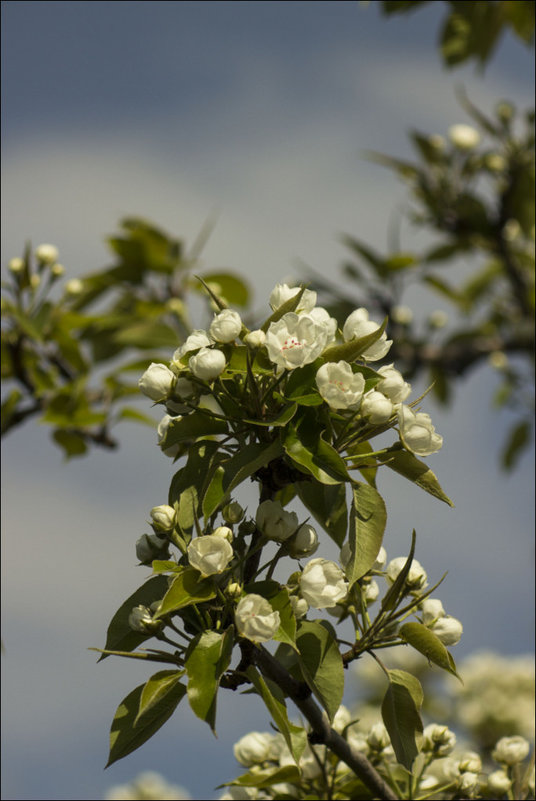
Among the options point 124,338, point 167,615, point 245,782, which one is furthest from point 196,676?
point 124,338

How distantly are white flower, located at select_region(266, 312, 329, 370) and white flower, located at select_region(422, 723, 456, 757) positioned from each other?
35.8 inches

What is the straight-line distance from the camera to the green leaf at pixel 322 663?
1341 mm

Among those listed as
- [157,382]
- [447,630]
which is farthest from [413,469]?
[157,382]

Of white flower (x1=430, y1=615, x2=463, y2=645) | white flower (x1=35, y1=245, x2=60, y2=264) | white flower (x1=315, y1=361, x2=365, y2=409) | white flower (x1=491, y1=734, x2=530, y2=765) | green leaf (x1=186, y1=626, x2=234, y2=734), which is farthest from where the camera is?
white flower (x1=35, y1=245, x2=60, y2=264)

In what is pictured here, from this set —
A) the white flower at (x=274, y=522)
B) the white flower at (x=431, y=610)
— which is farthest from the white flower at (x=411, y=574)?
the white flower at (x=274, y=522)

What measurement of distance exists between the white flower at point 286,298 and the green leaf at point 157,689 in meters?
0.55

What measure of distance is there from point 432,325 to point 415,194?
74 centimetres

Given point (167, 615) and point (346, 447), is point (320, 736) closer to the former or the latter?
Result: point (167, 615)

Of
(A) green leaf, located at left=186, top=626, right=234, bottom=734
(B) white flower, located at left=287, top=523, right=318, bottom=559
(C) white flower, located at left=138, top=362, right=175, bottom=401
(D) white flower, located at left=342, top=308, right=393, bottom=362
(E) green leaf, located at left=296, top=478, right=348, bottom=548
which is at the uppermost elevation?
(D) white flower, located at left=342, top=308, right=393, bottom=362

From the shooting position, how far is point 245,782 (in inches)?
72.7

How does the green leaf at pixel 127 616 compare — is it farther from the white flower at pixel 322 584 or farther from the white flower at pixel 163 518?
the white flower at pixel 322 584

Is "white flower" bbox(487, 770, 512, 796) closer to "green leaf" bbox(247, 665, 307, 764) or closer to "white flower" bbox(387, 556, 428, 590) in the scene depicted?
"white flower" bbox(387, 556, 428, 590)

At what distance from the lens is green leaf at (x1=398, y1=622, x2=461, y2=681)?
1434 millimetres

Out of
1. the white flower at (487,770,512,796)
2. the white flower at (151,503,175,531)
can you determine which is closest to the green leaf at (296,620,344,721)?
the white flower at (151,503,175,531)
